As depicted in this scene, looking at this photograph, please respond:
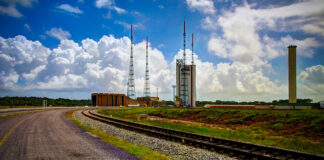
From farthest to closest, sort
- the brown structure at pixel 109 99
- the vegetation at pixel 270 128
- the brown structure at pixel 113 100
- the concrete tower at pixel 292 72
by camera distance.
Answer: the brown structure at pixel 113 100 < the brown structure at pixel 109 99 < the concrete tower at pixel 292 72 < the vegetation at pixel 270 128

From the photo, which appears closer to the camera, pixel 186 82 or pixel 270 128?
pixel 270 128

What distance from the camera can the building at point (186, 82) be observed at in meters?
96.1

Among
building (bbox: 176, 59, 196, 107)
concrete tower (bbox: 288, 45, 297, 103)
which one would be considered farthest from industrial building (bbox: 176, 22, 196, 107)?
concrete tower (bbox: 288, 45, 297, 103)

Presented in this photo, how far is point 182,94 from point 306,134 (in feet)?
252

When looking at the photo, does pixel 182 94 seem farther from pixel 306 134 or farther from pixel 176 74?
pixel 306 134

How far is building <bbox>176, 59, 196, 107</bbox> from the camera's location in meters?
96.1

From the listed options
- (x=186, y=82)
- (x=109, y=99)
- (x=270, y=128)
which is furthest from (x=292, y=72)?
(x=109, y=99)

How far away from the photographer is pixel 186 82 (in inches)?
3868

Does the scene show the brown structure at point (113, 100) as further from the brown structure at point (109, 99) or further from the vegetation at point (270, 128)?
the vegetation at point (270, 128)

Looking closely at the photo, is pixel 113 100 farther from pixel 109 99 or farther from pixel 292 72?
pixel 292 72

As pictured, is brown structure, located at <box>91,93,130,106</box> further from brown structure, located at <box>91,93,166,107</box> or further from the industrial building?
the industrial building

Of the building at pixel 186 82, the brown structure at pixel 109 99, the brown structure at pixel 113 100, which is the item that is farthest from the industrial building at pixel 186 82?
the brown structure at pixel 109 99

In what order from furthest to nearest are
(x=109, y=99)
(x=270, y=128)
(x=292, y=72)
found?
1. (x=109, y=99)
2. (x=292, y=72)
3. (x=270, y=128)

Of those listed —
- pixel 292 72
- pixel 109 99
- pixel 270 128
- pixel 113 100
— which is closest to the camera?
pixel 270 128
